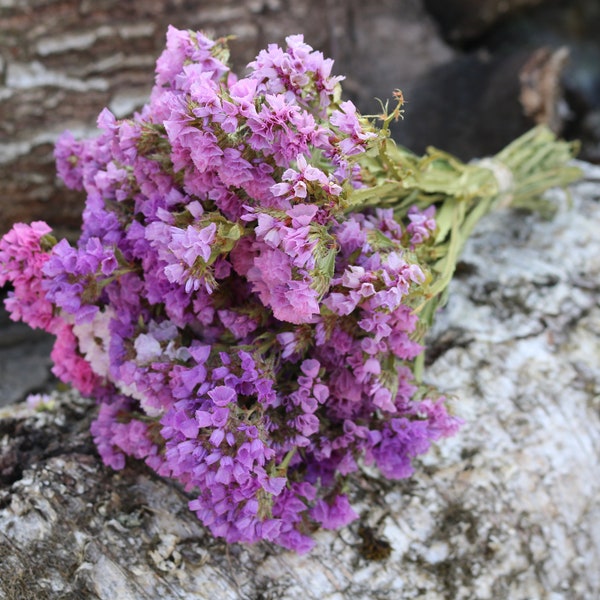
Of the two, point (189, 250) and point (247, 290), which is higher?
point (189, 250)

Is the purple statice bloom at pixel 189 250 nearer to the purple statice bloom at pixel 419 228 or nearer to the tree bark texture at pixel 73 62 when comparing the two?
the purple statice bloom at pixel 419 228

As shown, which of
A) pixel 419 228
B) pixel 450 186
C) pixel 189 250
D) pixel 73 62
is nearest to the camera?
pixel 189 250

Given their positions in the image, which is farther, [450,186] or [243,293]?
[450,186]

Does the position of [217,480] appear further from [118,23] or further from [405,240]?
[118,23]

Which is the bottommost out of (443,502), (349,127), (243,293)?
(443,502)

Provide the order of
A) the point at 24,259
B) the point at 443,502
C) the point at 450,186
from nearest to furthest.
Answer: the point at 24,259 → the point at 443,502 → the point at 450,186

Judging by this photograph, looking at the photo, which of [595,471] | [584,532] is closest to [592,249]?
[595,471]

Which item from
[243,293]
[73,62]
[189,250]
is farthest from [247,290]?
[73,62]

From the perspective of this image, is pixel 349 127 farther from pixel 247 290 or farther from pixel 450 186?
pixel 450 186
